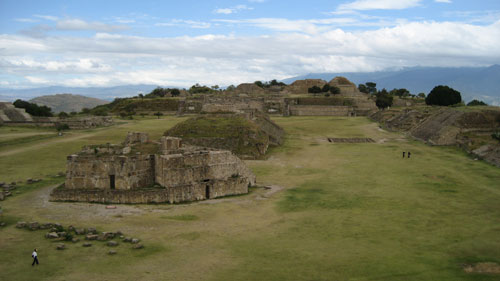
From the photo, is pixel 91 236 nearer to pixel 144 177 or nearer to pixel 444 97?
pixel 144 177

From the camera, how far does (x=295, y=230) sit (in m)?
17.7

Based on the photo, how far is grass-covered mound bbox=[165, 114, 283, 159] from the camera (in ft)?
120

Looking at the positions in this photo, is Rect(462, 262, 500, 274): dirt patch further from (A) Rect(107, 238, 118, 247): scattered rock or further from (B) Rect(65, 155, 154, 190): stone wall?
(B) Rect(65, 155, 154, 190): stone wall

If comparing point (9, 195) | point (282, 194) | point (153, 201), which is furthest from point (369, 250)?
point (9, 195)

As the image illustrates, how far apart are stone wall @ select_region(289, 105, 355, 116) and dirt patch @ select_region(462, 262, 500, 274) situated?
218 feet

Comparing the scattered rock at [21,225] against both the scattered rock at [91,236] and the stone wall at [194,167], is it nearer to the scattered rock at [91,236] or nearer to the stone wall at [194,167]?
the scattered rock at [91,236]

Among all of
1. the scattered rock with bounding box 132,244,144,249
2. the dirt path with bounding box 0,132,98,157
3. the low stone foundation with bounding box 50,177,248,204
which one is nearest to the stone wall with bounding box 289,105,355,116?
the dirt path with bounding box 0,132,98,157

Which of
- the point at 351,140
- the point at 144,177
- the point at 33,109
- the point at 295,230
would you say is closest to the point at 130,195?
the point at 144,177

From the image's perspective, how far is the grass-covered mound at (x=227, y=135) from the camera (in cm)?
3666

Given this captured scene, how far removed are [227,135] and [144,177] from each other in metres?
16.2

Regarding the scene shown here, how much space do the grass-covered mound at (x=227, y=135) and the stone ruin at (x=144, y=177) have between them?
12.5 metres

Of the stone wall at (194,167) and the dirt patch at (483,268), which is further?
the stone wall at (194,167)

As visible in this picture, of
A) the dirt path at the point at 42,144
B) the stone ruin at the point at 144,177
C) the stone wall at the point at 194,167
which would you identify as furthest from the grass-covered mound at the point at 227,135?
the stone ruin at the point at 144,177

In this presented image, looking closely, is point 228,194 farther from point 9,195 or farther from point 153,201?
point 9,195
